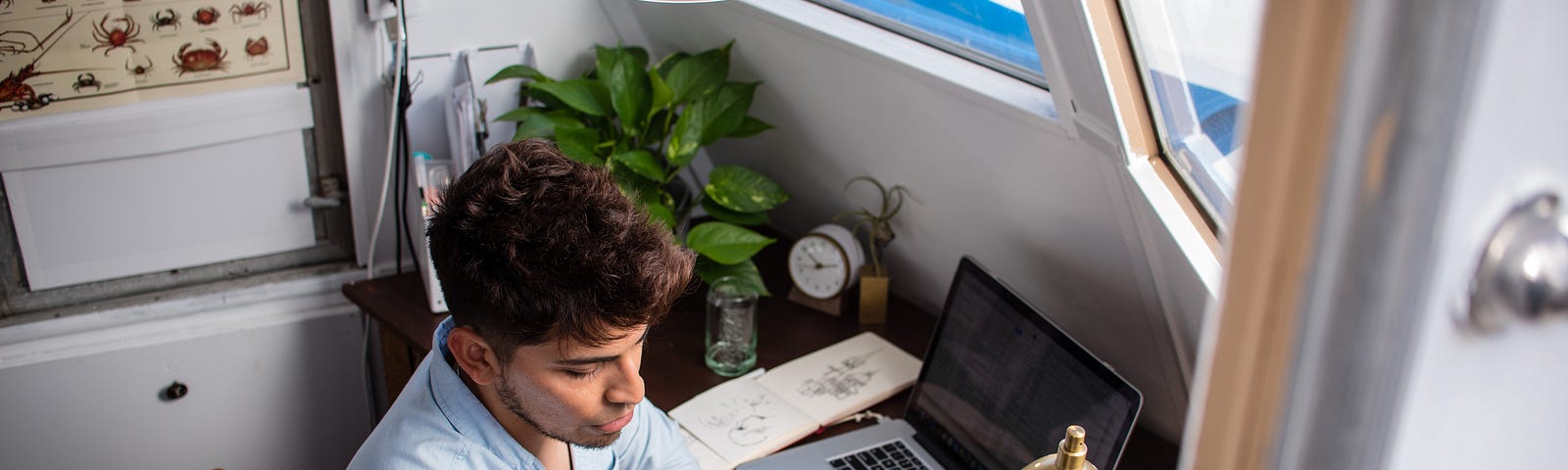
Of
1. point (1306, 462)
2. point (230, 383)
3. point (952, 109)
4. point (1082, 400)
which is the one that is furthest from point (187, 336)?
point (1306, 462)

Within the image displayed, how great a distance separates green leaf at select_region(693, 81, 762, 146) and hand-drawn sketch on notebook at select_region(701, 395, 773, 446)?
497mm

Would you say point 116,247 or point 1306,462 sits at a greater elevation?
point 1306,462

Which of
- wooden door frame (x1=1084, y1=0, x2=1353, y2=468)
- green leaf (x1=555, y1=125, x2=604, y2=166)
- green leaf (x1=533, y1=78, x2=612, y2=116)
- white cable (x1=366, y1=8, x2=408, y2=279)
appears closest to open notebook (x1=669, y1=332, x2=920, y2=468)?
green leaf (x1=555, y1=125, x2=604, y2=166)

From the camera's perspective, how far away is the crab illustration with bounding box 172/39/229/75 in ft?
6.36

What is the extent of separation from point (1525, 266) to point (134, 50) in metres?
2.07

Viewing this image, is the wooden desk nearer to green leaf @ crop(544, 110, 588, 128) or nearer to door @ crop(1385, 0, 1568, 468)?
green leaf @ crop(544, 110, 588, 128)

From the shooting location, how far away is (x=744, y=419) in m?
1.68

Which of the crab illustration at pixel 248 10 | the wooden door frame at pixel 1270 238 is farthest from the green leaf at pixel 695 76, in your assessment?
the wooden door frame at pixel 1270 238

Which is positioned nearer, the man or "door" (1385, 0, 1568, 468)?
"door" (1385, 0, 1568, 468)

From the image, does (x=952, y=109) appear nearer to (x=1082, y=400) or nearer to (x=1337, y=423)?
(x=1082, y=400)

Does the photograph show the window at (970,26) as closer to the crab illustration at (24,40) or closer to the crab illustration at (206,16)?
the crab illustration at (206,16)

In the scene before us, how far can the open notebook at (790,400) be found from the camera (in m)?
1.63

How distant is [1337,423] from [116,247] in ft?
7.14

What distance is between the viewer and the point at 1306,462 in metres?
0.22
